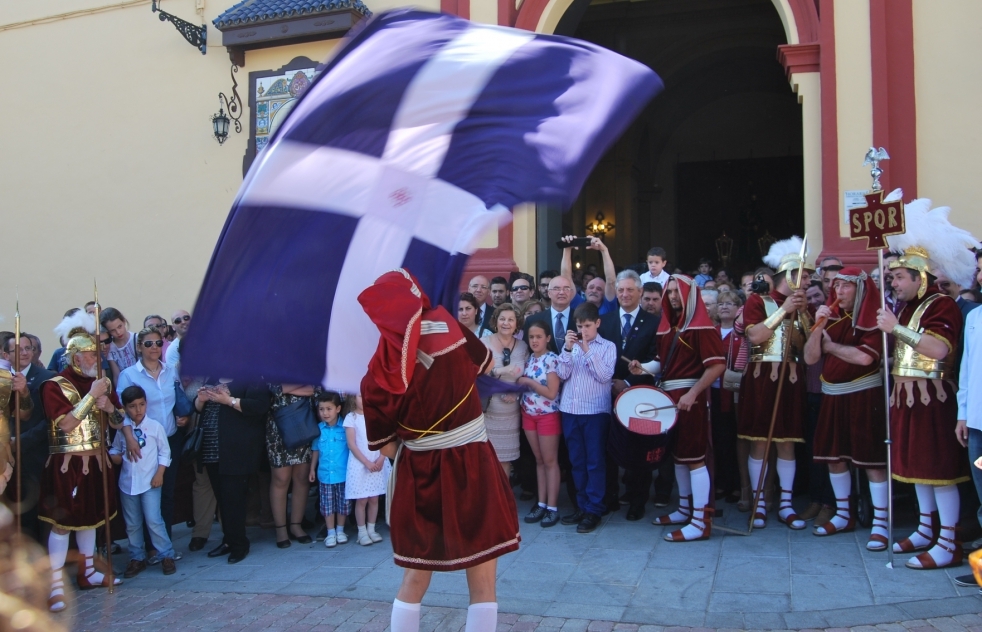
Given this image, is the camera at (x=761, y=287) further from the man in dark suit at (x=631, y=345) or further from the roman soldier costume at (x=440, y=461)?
the roman soldier costume at (x=440, y=461)

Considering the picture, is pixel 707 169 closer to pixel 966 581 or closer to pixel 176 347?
pixel 176 347

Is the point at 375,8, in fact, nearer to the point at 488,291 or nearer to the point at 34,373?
the point at 488,291

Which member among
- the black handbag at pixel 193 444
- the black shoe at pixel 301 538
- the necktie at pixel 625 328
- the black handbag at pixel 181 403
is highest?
the necktie at pixel 625 328

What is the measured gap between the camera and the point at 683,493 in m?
6.38

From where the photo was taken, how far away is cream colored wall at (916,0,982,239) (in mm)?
8312

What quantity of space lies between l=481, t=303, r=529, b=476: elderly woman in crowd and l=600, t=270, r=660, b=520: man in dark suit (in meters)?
0.73

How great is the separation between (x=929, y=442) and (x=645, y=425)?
180cm

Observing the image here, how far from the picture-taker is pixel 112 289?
39.9ft

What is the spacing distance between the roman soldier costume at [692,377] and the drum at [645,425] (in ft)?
0.46

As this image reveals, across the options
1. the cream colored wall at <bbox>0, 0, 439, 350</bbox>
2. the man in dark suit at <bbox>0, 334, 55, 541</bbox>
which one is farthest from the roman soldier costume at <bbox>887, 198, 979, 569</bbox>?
the cream colored wall at <bbox>0, 0, 439, 350</bbox>

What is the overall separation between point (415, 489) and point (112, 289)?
9980mm

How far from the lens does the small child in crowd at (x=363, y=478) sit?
21.1ft

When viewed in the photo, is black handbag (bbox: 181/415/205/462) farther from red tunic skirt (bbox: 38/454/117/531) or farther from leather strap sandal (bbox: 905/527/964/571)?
leather strap sandal (bbox: 905/527/964/571)

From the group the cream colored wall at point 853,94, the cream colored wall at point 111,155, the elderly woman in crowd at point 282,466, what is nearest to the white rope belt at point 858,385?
the cream colored wall at point 853,94
